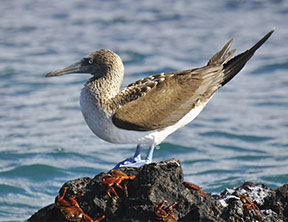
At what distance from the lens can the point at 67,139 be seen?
13.7 metres

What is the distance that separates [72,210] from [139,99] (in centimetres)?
231

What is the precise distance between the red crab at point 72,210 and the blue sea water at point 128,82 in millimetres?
4242

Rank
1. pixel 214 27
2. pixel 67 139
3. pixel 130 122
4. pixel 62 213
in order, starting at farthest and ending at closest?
pixel 214 27 < pixel 67 139 < pixel 130 122 < pixel 62 213

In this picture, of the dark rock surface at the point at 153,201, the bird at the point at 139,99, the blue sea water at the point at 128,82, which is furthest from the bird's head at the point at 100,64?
the blue sea water at the point at 128,82

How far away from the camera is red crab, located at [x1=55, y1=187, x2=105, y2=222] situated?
19.1 feet

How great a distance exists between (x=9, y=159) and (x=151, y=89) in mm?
5878

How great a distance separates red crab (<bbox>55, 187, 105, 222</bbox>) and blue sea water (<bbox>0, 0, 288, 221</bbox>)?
4.24 meters

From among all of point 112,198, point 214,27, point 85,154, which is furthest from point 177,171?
point 214,27

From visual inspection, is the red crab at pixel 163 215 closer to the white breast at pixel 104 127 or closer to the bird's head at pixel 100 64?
the white breast at pixel 104 127

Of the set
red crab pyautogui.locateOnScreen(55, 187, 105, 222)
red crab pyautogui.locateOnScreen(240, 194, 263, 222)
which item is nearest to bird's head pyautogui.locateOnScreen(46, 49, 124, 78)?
red crab pyautogui.locateOnScreen(55, 187, 105, 222)

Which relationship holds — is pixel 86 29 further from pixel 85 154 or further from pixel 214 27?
pixel 85 154

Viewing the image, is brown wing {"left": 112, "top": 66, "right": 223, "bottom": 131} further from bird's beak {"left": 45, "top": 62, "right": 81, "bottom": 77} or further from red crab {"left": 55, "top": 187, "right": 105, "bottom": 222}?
red crab {"left": 55, "top": 187, "right": 105, "bottom": 222}

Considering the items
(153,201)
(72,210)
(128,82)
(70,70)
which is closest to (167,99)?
(70,70)

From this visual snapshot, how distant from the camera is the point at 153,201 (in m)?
5.77
